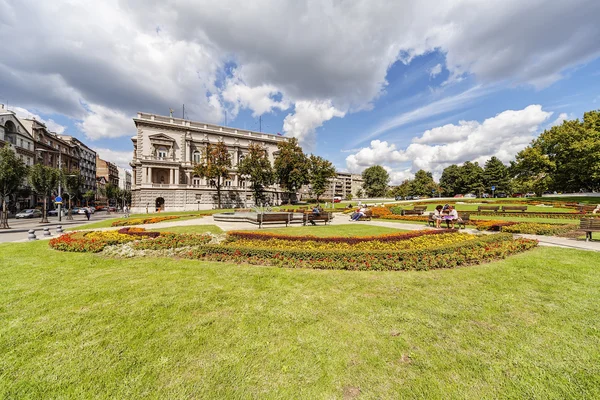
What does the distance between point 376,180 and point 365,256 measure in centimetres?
8960

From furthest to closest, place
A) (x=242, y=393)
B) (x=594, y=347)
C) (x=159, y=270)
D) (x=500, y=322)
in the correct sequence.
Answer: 1. (x=159, y=270)
2. (x=500, y=322)
3. (x=594, y=347)
4. (x=242, y=393)

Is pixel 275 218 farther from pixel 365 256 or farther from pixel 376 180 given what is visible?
pixel 376 180

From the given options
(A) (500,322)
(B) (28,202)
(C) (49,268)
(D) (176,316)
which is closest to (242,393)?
(D) (176,316)

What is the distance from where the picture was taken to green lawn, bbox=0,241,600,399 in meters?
2.66

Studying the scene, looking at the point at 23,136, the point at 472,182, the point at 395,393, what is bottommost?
the point at 395,393

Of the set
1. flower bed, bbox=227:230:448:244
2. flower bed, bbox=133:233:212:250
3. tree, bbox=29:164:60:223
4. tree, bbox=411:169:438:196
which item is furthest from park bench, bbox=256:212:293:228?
tree, bbox=411:169:438:196

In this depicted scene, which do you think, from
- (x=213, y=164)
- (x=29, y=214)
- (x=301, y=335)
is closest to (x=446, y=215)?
(x=301, y=335)

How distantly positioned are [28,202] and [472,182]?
110119 millimetres

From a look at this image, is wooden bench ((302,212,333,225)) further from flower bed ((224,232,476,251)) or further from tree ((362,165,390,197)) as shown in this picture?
tree ((362,165,390,197))

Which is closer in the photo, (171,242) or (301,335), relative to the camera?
(301,335)

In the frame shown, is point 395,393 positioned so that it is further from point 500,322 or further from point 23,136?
point 23,136

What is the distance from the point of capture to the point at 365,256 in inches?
283

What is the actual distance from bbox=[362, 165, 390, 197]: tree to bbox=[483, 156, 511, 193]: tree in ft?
103

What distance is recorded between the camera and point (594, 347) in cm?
327
